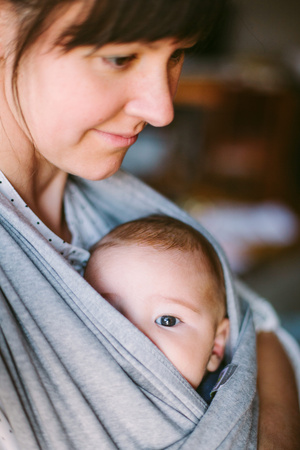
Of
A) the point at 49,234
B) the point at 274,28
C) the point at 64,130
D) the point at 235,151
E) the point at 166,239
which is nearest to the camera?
the point at 64,130

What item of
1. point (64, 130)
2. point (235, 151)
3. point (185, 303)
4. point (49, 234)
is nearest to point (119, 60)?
point (64, 130)

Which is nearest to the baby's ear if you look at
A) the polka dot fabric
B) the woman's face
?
the polka dot fabric

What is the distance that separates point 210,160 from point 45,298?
3.59m

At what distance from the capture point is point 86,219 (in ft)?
3.73

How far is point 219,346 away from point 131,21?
27.3 inches

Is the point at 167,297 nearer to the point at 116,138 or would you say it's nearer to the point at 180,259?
the point at 180,259

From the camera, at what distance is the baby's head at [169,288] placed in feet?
2.96

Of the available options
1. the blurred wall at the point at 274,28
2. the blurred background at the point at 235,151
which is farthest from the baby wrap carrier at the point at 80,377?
the blurred wall at the point at 274,28

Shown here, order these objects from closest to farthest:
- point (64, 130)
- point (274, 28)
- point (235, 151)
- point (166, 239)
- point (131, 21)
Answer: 1. point (131, 21)
2. point (64, 130)
3. point (166, 239)
4. point (235, 151)
5. point (274, 28)

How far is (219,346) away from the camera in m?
1.03

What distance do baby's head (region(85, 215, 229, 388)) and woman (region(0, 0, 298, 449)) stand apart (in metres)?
0.15

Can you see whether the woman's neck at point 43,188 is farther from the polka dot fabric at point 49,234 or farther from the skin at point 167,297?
the skin at point 167,297

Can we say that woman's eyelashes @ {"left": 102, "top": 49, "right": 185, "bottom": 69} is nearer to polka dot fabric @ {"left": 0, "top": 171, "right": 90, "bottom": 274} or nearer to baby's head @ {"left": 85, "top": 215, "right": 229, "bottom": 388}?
polka dot fabric @ {"left": 0, "top": 171, "right": 90, "bottom": 274}

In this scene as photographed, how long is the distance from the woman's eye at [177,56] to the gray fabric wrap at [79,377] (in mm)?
388
